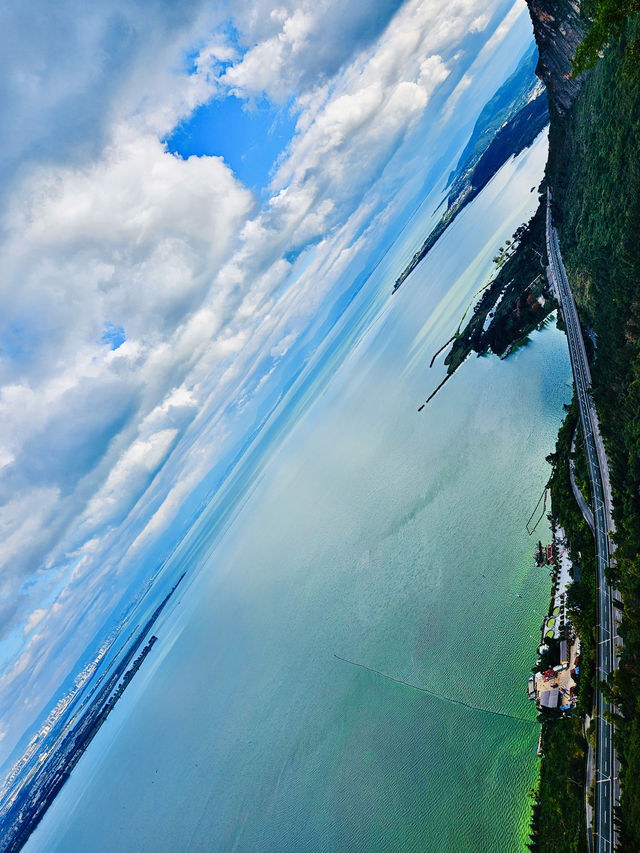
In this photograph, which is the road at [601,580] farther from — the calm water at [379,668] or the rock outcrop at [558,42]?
the rock outcrop at [558,42]

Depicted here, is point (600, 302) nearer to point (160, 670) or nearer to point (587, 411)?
point (587, 411)

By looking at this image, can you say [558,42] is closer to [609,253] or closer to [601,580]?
[609,253]

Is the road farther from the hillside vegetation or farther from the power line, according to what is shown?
the power line

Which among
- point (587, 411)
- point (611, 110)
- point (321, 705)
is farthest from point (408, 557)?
point (611, 110)

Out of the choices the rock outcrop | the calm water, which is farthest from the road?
the rock outcrop

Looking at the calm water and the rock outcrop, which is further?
the rock outcrop
